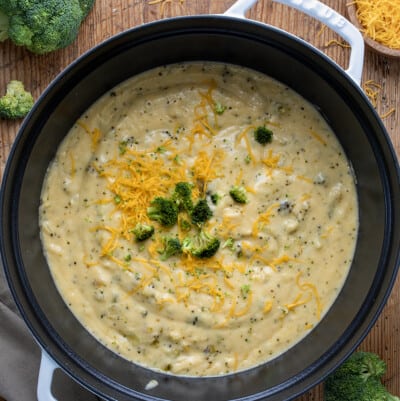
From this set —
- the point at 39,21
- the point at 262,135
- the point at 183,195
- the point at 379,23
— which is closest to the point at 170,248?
the point at 183,195

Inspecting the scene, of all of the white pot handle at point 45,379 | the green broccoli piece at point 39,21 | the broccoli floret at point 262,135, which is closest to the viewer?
the white pot handle at point 45,379

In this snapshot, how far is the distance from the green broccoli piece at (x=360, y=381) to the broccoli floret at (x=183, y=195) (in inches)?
44.5

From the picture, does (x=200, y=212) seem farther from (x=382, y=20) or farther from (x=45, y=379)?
(x=382, y=20)

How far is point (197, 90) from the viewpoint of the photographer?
3518mm

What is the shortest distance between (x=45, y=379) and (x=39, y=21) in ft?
5.55

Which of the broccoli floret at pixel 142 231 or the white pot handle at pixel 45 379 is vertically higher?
the broccoli floret at pixel 142 231

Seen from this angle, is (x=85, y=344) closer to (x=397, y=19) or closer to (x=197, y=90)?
(x=197, y=90)

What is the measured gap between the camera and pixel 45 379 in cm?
306

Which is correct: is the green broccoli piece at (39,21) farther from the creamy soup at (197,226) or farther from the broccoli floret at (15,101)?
the creamy soup at (197,226)

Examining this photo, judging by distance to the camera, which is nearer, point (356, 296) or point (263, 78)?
point (356, 296)

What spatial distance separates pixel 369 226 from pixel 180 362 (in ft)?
3.82

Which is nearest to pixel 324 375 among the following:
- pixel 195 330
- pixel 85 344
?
pixel 195 330

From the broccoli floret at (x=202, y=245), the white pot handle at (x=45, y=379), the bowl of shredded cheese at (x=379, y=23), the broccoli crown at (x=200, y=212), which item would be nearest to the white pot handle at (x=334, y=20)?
the bowl of shredded cheese at (x=379, y=23)

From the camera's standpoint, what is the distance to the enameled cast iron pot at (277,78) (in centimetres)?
310
